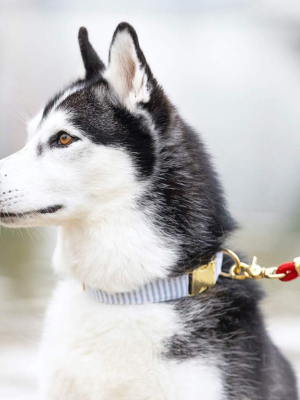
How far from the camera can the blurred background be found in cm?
113

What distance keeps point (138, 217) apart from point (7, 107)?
66 cm

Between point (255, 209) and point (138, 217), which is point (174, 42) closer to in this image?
point (255, 209)

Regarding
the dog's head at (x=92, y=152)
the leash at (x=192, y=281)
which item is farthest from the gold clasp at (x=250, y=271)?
the dog's head at (x=92, y=152)

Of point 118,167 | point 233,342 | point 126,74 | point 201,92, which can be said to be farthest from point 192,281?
point 201,92

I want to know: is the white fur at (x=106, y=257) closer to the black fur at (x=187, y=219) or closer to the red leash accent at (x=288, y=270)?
the black fur at (x=187, y=219)

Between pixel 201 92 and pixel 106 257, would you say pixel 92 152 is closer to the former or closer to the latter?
pixel 106 257

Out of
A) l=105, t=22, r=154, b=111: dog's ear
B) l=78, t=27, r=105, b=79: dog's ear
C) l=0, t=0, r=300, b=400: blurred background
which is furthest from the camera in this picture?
l=0, t=0, r=300, b=400: blurred background

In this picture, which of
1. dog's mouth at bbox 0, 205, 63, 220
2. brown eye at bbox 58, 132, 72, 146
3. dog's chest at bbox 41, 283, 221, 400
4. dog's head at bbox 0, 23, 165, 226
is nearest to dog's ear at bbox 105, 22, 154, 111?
dog's head at bbox 0, 23, 165, 226

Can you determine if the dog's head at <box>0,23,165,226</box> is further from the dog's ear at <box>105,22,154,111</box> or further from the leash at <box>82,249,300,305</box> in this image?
the leash at <box>82,249,300,305</box>

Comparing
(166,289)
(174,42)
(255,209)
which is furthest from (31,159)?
(255,209)

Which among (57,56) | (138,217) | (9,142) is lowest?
(138,217)

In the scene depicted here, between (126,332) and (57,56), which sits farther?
(57,56)

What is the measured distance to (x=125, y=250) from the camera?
0.71 meters

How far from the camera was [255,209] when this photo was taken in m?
1.35
